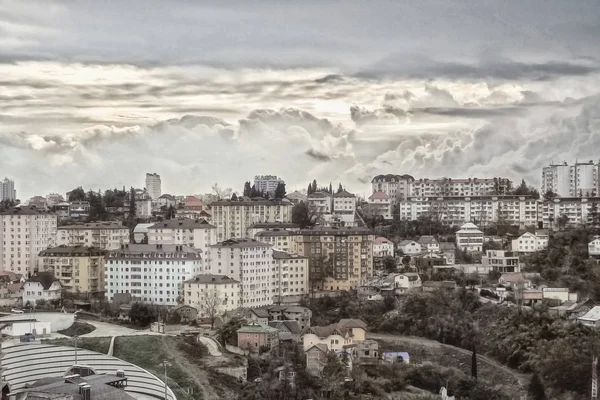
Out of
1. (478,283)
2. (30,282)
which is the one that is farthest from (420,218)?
(30,282)

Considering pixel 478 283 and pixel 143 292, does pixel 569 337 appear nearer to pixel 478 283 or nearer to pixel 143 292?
pixel 478 283

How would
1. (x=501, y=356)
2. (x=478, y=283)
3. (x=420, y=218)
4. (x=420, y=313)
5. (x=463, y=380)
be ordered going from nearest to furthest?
(x=463, y=380) < (x=501, y=356) < (x=420, y=313) < (x=478, y=283) < (x=420, y=218)

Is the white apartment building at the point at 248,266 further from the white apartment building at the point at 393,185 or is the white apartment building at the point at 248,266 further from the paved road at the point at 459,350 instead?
the white apartment building at the point at 393,185

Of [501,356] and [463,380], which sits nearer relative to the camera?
[463,380]

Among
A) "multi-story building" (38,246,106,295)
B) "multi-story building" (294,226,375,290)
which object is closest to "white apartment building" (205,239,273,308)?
"multi-story building" (294,226,375,290)

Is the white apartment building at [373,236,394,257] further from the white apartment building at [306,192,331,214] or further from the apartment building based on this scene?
the apartment building

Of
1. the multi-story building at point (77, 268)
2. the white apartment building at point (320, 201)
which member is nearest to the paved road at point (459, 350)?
the multi-story building at point (77, 268)
